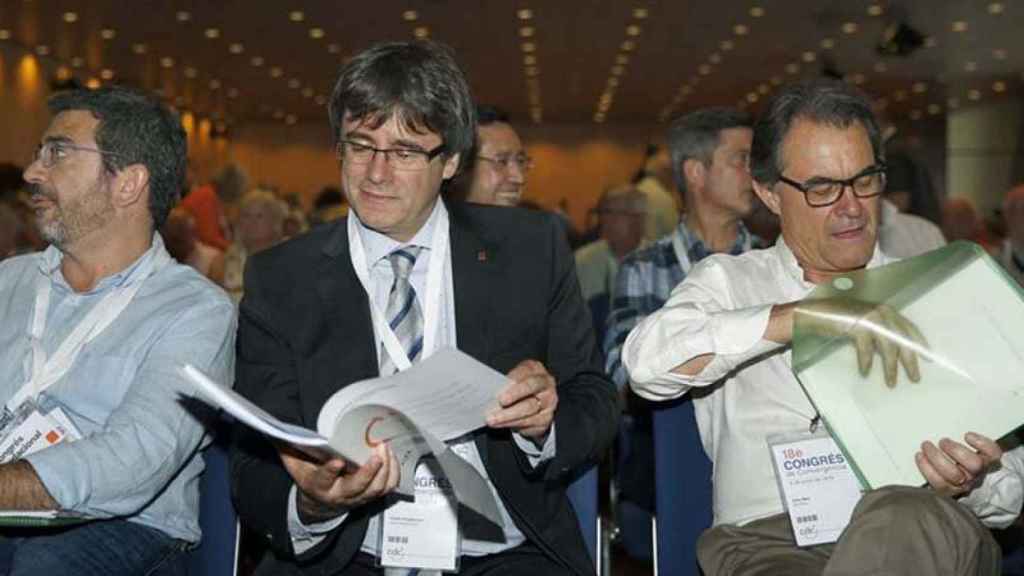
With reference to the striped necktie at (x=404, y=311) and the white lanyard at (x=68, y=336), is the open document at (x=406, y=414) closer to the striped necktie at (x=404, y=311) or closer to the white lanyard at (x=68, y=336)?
the striped necktie at (x=404, y=311)

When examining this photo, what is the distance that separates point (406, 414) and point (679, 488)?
3.46 ft

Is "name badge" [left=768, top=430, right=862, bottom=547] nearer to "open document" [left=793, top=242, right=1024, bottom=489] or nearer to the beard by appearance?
"open document" [left=793, top=242, right=1024, bottom=489]

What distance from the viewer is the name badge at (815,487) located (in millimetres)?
2449

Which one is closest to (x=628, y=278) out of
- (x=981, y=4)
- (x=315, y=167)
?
(x=981, y=4)

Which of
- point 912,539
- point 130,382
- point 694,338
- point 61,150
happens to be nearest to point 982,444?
point 912,539

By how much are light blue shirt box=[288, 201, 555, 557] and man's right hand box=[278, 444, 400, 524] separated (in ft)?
0.93

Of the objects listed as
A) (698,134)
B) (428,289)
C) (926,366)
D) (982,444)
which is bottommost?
(982,444)

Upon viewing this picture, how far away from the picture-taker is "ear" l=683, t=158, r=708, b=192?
4.36m

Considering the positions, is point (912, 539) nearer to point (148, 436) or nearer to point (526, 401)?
point (526, 401)

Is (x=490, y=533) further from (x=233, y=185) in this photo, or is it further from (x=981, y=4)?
(x=981, y=4)

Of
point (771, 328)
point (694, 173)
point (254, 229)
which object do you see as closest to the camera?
point (771, 328)

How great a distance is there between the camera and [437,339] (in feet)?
8.32

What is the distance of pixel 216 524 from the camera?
9.21ft

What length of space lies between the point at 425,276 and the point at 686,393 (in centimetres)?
62
